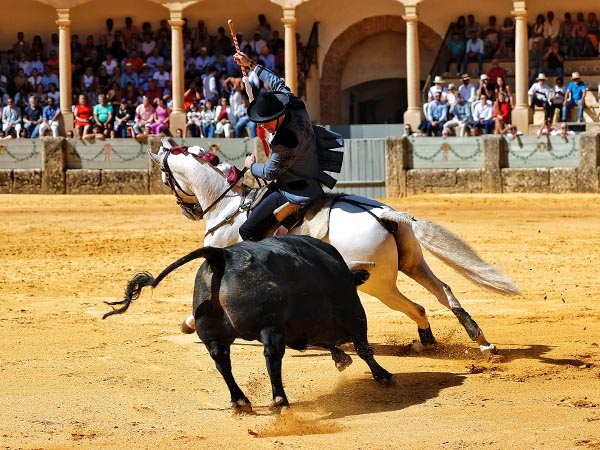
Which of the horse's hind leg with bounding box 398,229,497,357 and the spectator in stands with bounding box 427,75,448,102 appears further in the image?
the spectator in stands with bounding box 427,75,448,102

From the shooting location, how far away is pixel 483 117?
2611 centimetres

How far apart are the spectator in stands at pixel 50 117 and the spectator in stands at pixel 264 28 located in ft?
18.9

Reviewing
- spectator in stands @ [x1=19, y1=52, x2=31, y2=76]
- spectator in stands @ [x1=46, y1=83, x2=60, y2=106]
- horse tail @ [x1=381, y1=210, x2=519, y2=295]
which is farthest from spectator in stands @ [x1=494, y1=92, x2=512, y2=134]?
horse tail @ [x1=381, y1=210, x2=519, y2=295]

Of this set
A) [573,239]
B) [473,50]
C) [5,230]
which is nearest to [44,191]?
[5,230]

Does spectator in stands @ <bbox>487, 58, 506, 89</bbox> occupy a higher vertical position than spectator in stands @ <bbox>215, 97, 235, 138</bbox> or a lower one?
higher

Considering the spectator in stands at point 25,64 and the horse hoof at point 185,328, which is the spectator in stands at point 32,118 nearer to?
the spectator in stands at point 25,64

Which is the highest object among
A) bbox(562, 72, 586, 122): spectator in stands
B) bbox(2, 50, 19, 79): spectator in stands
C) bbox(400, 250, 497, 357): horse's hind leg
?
bbox(2, 50, 19, 79): spectator in stands

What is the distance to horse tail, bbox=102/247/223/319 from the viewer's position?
662cm

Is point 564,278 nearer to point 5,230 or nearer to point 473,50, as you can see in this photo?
point 5,230

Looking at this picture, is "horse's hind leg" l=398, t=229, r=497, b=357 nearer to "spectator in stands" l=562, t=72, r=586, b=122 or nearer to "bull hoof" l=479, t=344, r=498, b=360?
"bull hoof" l=479, t=344, r=498, b=360

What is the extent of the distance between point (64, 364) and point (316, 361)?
1.81m

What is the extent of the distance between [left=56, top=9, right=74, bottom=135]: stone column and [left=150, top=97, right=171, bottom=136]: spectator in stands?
93.8 inches

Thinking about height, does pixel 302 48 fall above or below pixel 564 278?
above

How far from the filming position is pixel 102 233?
18.8 meters
